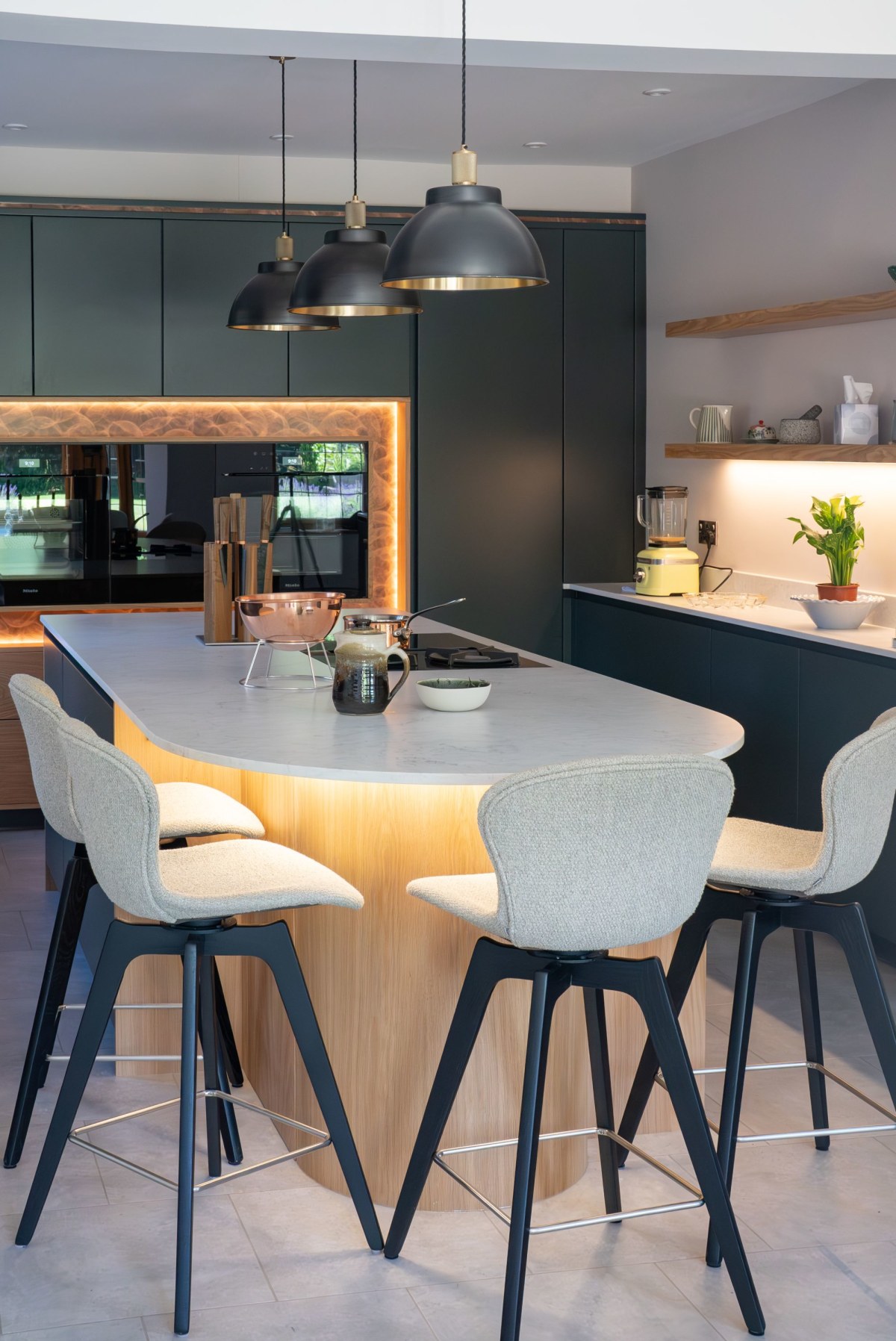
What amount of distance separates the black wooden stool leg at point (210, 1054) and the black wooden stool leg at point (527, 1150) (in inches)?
25.7

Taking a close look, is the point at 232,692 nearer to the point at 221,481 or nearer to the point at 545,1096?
the point at 545,1096

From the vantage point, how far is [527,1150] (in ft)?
7.09

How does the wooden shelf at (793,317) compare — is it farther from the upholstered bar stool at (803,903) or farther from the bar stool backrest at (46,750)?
the bar stool backrest at (46,750)

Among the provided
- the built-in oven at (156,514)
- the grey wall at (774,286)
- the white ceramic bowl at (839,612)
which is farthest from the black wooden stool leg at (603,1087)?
the built-in oven at (156,514)

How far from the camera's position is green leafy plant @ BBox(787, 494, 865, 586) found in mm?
4613

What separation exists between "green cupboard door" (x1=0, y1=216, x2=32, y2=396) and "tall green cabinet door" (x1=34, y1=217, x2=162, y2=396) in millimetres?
36

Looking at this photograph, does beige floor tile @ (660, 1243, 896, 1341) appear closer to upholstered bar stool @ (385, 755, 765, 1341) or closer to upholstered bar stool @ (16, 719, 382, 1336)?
upholstered bar stool @ (385, 755, 765, 1341)

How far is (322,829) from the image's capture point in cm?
274

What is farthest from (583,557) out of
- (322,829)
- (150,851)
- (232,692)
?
(150,851)

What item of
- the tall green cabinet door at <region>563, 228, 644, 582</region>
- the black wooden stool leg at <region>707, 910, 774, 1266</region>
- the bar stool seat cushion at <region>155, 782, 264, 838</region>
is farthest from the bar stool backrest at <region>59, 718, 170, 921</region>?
the tall green cabinet door at <region>563, 228, 644, 582</region>

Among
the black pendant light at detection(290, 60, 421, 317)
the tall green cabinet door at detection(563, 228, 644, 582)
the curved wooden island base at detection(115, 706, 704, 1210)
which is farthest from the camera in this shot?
the tall green cabinet door at detection(563, 228, 644, 582)

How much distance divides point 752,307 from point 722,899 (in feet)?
11.2

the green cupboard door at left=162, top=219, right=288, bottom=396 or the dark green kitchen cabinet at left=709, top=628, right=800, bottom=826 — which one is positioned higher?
the green cupboard door at left=162, top=219, right=288, bottom=396

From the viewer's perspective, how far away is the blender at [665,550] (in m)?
5.59
